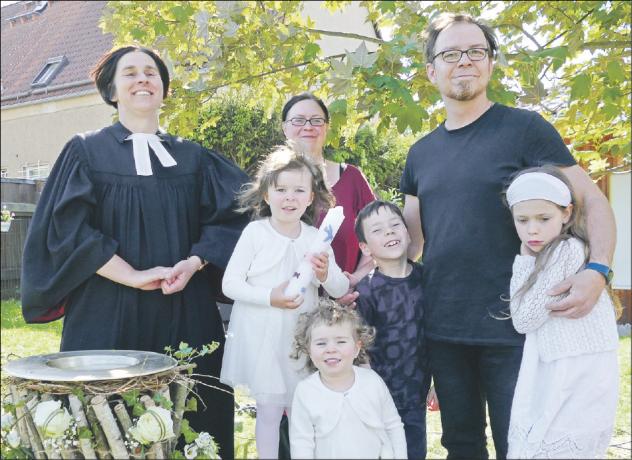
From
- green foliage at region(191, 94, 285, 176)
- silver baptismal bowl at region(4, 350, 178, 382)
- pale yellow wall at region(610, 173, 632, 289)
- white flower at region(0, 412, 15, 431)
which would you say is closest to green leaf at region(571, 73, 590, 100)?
silver baptismal bowl at region(4, 350, 178, 382)

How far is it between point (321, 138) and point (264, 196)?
0.67 metres

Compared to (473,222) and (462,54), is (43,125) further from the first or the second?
(473,222)

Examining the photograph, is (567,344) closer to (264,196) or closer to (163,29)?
(264,196)

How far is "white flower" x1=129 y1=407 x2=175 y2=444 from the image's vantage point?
1909 mm

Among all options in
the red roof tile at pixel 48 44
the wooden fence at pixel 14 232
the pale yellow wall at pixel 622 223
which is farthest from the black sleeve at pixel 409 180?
the wooden fence at pixel 14 232

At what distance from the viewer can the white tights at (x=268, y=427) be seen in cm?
228

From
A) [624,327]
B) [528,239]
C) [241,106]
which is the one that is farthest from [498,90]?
[624,327]

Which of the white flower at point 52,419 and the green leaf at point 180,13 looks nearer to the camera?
the white flower at point 52,419

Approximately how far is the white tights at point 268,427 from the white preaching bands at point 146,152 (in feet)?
3.10

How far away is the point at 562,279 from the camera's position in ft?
6.76

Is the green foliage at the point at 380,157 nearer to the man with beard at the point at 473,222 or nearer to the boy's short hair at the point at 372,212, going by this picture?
the boy's short hair at the point at 372,212

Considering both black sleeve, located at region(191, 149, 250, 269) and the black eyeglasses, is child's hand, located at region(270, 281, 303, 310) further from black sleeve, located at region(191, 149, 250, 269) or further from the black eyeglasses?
the black eyeglasses

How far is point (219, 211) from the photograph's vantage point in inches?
104

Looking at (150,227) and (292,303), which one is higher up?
(150,227)
